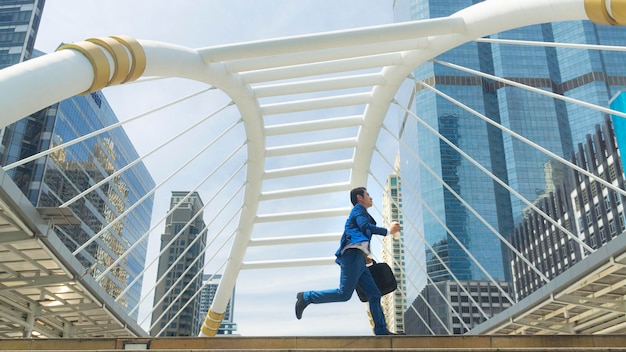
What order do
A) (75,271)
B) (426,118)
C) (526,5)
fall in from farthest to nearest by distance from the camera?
(426,118) < (75,271) < (526,5)

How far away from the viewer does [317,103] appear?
17.8m

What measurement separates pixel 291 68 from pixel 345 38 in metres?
3.07

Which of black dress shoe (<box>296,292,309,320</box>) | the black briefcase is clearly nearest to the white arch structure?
black dress shoe (<box>296,292,309,320</box>)

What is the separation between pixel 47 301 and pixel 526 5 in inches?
552

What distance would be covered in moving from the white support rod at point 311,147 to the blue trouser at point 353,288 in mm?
13250

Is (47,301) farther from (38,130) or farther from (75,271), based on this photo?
(38,130)

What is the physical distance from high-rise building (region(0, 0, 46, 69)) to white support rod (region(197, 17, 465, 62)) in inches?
2496

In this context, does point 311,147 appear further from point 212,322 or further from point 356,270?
point 356,270

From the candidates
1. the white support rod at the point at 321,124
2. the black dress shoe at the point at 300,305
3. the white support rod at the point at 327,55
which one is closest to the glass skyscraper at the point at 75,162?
the white support rod at the point at 321,124

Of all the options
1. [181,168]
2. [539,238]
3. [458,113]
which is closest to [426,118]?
[458,113]

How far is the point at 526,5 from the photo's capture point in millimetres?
11805

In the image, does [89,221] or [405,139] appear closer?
[89,221]

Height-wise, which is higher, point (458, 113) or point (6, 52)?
point (458, 113)

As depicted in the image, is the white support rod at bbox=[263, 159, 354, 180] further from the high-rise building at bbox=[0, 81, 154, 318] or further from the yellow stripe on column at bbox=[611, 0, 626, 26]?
the high-rise building at bbox=[0, 81, 154, 318]
